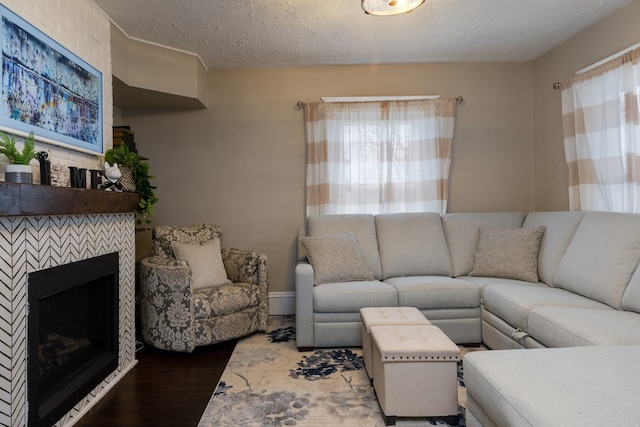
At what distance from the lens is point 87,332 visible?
86.7 inches

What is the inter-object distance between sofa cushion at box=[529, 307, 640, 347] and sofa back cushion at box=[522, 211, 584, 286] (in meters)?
0.70

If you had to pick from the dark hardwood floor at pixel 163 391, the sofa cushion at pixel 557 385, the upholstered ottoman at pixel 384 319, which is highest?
the sofa cushion at pixel 557 385

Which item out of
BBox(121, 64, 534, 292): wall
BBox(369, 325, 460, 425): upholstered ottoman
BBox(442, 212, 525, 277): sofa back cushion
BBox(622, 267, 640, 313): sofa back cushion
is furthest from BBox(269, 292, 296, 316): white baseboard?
BBox(622, 267, 640, 313): sofa back cushion

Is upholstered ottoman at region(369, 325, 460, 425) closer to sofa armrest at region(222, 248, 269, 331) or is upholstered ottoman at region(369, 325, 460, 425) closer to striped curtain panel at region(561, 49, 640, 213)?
sofa armrest at region(222, 248, 269, 331)

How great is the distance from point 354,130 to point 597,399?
291 cm

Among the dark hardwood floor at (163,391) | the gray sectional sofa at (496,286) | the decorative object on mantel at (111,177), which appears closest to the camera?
the gray sectional sofa at (496,286)

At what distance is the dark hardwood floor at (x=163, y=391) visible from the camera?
185 cm

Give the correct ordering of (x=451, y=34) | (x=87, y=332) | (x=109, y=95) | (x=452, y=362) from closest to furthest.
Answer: (x=452, y=362)
(x=87, y=332)
(x=109, y=95)
(x=451, y=34)

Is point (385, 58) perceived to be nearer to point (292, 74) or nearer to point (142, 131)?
point (292, 74)

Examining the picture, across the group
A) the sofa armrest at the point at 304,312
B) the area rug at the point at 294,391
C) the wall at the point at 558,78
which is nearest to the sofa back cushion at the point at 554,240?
the wall at the point at 558,78

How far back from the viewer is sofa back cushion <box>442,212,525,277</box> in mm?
3195

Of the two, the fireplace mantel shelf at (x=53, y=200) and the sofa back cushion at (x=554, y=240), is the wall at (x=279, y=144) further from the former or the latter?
the fireplace mantel shelf at (x=53, y=200)

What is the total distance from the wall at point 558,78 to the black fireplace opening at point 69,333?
152 inches

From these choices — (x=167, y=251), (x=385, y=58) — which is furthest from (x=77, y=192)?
(x=385, y=58)
